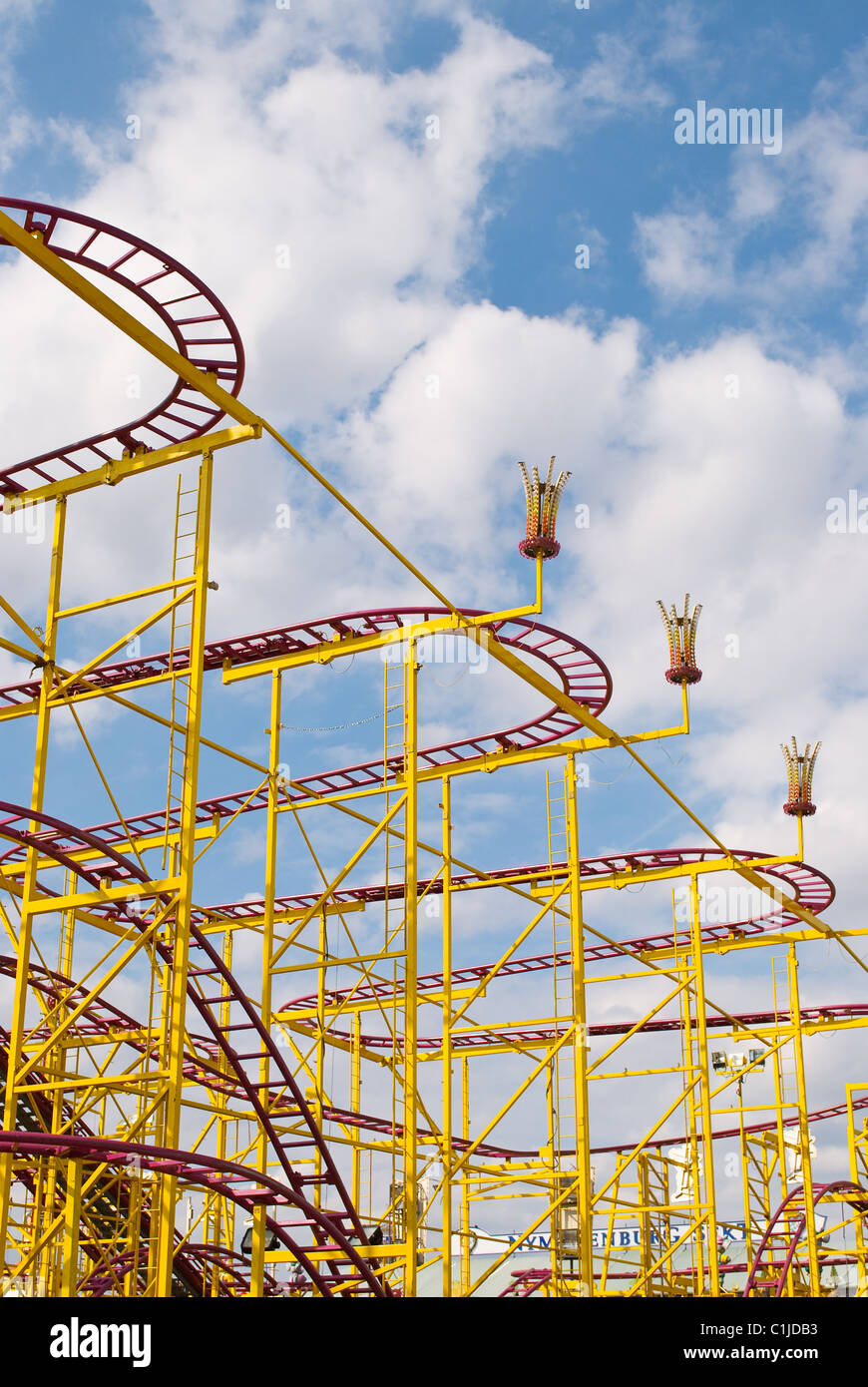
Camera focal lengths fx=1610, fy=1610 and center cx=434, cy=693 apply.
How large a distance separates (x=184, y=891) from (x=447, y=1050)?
23.9 ft

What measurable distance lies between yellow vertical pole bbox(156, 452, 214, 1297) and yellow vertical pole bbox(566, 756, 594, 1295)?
25.2ft

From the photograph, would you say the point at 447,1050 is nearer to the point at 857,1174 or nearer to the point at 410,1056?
the point at 410,1056

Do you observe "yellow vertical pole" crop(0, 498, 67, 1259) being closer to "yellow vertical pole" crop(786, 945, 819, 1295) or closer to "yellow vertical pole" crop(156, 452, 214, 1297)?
"yellow vertical pole" crop(156, 452, 214, 1297)

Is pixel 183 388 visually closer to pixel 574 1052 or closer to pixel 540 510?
pixel 540 510

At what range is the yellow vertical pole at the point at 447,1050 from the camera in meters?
19.1

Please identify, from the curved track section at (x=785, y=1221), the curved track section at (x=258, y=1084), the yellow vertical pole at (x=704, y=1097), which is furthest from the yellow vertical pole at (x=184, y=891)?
the curved track section at (x=785, y=1221)

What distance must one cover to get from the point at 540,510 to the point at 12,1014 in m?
8.11

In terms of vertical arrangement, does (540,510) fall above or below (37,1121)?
above

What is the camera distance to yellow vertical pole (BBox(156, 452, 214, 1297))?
44.2 feet
